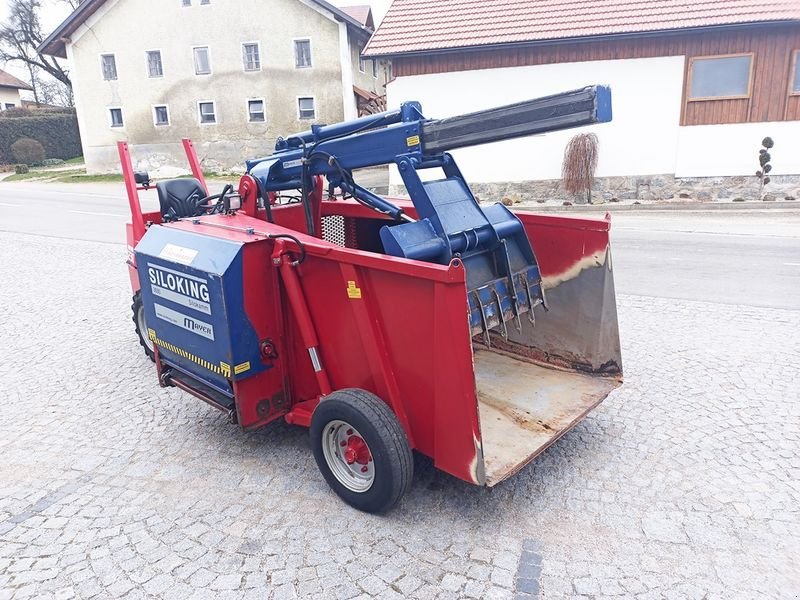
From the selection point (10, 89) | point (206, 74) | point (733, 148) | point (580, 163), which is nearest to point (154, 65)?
point (206, 74)

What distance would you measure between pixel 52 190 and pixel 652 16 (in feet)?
71.2

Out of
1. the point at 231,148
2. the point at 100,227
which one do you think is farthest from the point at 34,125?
the point at 100,227

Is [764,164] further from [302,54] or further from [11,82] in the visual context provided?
[11,82]

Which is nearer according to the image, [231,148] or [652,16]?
[652,16]

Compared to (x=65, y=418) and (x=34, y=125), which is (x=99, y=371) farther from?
(x=34, y=125)

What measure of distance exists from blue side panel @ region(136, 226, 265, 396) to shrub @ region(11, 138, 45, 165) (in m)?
39.1

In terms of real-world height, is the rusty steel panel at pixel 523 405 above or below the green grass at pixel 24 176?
below

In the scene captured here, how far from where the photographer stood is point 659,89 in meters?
15.8

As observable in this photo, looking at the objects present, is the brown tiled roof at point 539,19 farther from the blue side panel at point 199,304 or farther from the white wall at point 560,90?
the blue side panel at point 199,304

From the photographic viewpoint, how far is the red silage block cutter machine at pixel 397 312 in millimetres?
3078

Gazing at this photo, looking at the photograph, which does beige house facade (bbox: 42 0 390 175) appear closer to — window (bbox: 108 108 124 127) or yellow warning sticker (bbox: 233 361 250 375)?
window (bbox: 108 108 124 127)

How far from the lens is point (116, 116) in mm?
30031

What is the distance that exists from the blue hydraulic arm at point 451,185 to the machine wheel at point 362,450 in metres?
0.83

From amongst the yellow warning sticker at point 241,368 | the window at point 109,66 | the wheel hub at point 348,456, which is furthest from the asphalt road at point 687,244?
the window at point 109,66
